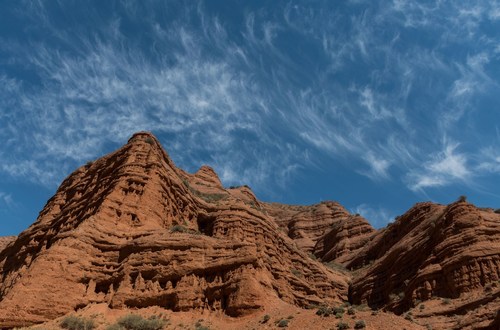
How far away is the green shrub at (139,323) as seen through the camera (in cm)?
2872

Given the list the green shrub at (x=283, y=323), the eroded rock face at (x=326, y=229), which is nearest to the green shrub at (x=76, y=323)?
the green shrub at (x=283, y=323)

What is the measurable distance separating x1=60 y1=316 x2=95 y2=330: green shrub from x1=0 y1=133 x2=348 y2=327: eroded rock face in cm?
183

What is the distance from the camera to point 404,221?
60375 mm

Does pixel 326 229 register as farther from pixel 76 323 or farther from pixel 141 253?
pixel 76 323

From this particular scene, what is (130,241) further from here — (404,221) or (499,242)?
(404,221)

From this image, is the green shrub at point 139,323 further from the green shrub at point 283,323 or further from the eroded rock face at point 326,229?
the eroded rock face at point 326,229

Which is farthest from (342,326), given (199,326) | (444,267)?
(444,267)

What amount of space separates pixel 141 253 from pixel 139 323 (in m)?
6.21

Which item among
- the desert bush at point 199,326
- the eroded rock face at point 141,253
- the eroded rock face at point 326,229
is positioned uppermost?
the eroded rock face at point 326,229

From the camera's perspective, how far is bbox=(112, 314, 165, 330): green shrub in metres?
28.7

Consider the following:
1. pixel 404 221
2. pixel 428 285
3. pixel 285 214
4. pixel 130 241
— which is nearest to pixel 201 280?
pixel 130 241

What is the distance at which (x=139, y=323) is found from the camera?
28.9m

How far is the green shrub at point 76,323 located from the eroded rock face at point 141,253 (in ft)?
6.01

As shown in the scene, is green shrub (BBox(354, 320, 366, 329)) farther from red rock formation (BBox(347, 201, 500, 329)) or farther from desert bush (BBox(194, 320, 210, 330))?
desert bush (BBox(194, 320, 210, 330))
